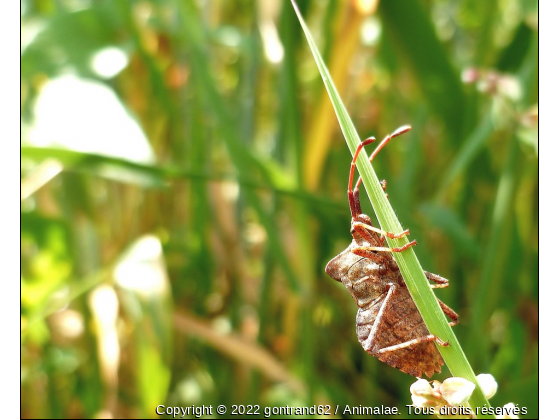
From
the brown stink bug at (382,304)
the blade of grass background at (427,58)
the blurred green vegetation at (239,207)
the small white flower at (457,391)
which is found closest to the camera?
the small white flower at (457,391)

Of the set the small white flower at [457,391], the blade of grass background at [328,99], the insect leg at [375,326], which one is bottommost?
the insect leg at [375,326]

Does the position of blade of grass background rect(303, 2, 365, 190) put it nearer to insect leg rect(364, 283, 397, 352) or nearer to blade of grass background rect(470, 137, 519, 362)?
blade of grass background rect(470, 137, 519, 362)

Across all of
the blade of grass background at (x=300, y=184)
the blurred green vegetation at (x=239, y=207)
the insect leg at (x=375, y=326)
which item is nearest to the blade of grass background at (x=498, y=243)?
the blurred green vegetation at (x=239, y=207)

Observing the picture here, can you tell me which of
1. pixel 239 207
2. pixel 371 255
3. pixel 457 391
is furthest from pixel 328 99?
pixel 457 391

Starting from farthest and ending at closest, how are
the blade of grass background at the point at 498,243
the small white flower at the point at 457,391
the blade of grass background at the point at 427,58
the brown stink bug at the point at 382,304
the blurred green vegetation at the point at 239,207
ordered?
the blade of grass background at the point at 427,58 → the blurred green vegetation at the point at 239,207 → the blade of grass background at the point at 498,243 → the brown stink bug at the point at 382,304 → the small white flower at the point at 457,391

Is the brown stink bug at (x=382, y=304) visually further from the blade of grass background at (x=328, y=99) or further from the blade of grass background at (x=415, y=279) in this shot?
the blade of grass background at (x=328, y=99)

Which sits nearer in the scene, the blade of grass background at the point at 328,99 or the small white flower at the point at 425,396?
the small white flower at the point at 425,396
